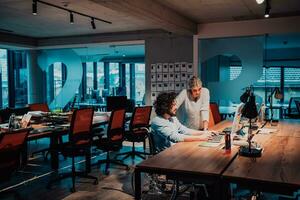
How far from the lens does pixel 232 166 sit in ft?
8.32

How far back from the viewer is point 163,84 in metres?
7.57

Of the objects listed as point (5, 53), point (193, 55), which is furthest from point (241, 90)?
point (5, 53)

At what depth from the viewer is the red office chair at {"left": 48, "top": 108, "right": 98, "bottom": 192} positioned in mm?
4523

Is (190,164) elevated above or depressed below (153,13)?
below

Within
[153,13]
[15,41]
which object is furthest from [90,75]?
[153,13]

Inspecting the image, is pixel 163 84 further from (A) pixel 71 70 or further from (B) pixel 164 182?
(B) pixel 164 182

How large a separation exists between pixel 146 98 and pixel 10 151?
175 inches

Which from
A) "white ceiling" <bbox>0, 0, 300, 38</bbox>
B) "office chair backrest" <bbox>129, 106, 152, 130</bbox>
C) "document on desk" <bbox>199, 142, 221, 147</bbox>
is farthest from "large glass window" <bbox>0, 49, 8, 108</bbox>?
"document on desk" <bbox>199, 142, 221, 147</bbox>

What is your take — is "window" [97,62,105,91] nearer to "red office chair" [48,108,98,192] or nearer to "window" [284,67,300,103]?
"window" [284,67,300,103]

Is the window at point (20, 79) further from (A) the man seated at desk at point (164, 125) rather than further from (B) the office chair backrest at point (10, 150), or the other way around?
(A) the man seated at desk at point (164, 125)

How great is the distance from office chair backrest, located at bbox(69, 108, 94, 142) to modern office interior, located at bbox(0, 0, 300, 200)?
2cm

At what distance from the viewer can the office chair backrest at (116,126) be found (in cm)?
509

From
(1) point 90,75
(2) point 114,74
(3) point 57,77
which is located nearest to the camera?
(3) point 57,77

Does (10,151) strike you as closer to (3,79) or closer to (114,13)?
(114,13)
